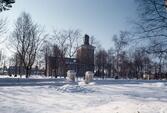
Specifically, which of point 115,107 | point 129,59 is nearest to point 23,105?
point 115,107

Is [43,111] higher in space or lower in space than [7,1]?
lower

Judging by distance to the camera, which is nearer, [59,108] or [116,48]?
[59,108]

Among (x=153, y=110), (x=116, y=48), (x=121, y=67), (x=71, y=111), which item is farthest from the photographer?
(x=121, y=67)

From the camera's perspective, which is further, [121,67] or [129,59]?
[129,59]

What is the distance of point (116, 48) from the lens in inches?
2847

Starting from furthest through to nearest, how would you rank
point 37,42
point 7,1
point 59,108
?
1. point 37,42
2. point 7,1
3. point 59,108

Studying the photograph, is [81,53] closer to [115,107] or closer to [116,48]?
[116,48]

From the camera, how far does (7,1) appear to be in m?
26.3

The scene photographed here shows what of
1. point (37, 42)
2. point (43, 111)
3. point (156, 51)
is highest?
point (37, 42)

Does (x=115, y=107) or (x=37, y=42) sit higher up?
(x=37, y=42)

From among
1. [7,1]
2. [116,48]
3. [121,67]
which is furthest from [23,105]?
[121,67]

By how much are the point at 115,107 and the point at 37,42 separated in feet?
154

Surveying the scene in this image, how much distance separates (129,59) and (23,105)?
71.5 m

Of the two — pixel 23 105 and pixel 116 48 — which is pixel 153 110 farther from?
pixel 116 48
